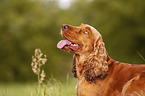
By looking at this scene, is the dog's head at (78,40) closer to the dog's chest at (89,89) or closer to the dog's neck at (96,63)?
the dog's neck at (96,63)

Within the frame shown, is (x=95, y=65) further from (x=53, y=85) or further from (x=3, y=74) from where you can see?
(x=3, y=74)

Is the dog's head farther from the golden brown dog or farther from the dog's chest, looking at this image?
the dog's chest

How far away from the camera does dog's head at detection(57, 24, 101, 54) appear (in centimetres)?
436

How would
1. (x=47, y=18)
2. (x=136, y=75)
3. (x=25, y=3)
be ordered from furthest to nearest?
1. (x=47, y=18)
2. (x=25, y=3)
3. (x=136, y=75)

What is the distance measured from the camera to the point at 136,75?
3994mm

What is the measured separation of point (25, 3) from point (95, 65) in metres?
18.7

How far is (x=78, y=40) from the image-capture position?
438cm

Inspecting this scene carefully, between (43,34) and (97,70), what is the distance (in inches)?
752

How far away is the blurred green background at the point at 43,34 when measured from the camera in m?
18.2

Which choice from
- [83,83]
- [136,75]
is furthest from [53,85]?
[136,75]

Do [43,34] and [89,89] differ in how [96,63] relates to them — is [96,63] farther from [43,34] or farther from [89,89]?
[43,34]

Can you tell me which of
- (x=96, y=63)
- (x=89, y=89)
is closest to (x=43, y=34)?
(x=96, y=63)

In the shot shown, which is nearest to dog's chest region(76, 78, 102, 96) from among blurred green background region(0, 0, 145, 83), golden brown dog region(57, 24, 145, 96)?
golden brown dog region(57, 24, 145, 96)

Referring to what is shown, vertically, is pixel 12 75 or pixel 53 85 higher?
pixel 53 85
